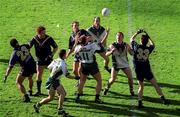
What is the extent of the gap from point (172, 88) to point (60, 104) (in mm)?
4432

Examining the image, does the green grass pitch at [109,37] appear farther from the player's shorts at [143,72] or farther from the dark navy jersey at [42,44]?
the dark navy jersey at [42,44]

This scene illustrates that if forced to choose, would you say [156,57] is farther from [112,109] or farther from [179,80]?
[112,109]

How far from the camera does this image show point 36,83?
1728 cm

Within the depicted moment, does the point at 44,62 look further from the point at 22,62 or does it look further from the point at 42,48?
the point at 22,62

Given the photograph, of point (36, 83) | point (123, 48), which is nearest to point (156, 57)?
point (123, 48)

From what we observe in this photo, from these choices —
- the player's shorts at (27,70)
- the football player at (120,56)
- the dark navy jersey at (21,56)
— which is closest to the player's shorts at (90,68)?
the football player at (120,56)

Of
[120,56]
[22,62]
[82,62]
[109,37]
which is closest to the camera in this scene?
[82,62]

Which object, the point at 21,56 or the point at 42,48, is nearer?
the point at 21,56

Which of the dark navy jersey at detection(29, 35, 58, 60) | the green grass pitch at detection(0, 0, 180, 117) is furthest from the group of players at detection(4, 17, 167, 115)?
the green grass pitch at detection(0, 0, 180, 117)

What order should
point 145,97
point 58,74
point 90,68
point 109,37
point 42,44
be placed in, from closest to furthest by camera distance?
point 58,74
point 90,68
point 42,44
point 145,97
point 109,37

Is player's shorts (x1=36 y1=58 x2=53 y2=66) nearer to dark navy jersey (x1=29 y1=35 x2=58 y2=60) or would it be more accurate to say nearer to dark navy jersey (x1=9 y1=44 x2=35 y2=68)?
dark navy jersey (x1=29 y1=35 x2=58 y2=60)

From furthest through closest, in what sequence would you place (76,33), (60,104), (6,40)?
(6,40)
(76,33)
(60,104)

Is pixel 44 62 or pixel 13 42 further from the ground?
pixel 13 42

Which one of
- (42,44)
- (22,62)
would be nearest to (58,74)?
(22,62)
